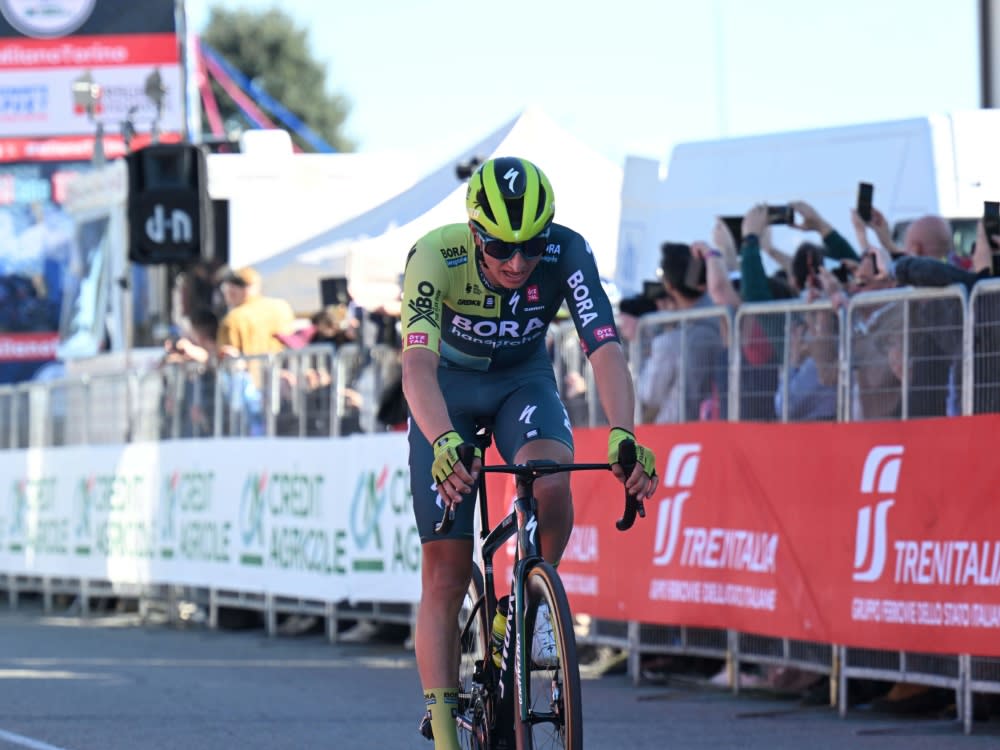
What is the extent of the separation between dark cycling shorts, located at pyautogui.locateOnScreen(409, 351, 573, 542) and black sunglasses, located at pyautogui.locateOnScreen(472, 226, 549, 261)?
54cm

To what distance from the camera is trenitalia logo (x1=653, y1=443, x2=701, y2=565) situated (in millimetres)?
10688

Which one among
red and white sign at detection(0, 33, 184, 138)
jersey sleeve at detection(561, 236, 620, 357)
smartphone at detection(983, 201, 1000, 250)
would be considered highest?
red and white sign at detection(0, 33, 184, 138)

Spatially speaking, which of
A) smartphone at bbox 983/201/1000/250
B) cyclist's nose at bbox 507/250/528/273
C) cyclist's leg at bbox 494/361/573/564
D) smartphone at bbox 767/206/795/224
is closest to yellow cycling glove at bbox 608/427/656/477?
cyclist's leg at bbox 494/361/573/564

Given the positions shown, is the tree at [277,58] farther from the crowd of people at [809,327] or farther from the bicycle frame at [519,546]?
the bicycle frame at [519,546]

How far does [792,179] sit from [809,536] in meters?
4.86

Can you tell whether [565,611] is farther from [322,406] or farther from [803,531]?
[322,406]

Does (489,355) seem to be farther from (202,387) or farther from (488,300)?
(202,387)

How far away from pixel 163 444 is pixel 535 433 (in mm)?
10151

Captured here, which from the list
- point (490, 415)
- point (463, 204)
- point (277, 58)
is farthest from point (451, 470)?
point (277, 58)

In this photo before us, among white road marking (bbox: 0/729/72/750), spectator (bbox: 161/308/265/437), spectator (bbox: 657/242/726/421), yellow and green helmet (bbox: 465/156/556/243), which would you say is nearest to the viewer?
yellow and green helmet (bbox: 465/156/556/243)

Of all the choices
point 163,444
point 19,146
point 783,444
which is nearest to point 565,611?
point 783,444

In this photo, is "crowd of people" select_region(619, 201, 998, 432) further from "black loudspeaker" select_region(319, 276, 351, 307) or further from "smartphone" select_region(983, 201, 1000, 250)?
"black loudspeaker" select_region(319, 276, 351, 307)

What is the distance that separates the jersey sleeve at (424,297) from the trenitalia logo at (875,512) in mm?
3388

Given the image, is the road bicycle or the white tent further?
the white tent
